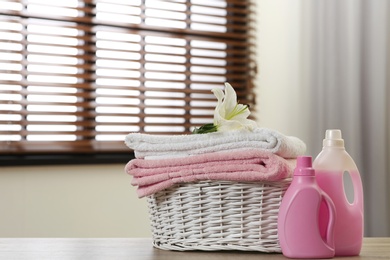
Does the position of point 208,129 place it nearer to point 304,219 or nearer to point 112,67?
point 304,219

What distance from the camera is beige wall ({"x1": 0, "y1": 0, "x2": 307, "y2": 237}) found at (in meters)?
2.32

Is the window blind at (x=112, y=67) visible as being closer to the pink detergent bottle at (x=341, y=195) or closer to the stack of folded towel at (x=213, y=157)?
the stack of folded towel at (x=213, y=157)

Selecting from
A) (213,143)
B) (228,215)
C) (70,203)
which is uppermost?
(213,143)

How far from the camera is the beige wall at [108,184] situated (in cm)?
232

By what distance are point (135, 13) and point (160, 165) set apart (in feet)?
5.25

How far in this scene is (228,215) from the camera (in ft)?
3.55

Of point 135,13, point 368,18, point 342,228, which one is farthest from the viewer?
point 135,13

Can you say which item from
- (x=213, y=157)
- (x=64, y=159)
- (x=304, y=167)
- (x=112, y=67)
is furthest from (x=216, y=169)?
(x=112, y=67)

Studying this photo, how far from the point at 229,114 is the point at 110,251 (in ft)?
0.97

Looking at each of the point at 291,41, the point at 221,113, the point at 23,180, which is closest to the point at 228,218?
the point at 221,113

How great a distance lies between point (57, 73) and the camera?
2.45 metres

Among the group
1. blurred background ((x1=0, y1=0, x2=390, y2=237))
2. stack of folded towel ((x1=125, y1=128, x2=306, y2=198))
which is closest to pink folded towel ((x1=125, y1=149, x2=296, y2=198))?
stack of folded towel ((x1=125, y1=128, x2=306, y2=198))

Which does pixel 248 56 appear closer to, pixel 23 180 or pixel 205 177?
pixel 23 180

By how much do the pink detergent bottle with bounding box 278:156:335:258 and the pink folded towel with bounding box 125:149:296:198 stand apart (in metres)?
0.04
